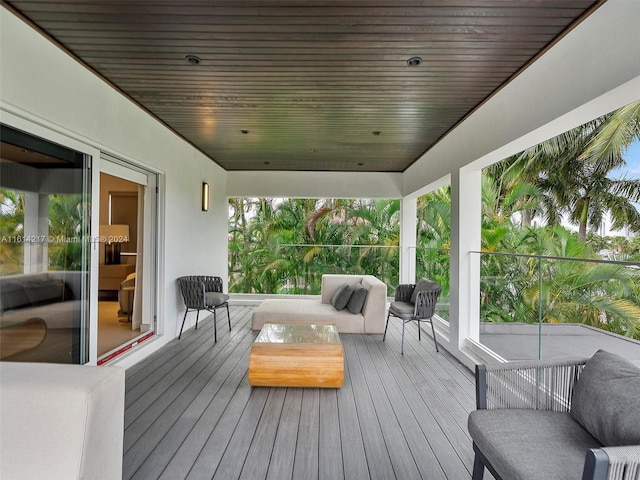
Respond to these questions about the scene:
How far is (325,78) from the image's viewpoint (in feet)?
8.98

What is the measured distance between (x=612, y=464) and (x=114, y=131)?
3.88 metres

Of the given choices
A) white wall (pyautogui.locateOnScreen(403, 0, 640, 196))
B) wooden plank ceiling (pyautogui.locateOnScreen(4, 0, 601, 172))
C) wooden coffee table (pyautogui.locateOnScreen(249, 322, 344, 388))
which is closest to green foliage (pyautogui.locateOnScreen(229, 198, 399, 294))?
wooden plank ceiling (pyautogui.locateOnScreen(4, 0, 601, 172))

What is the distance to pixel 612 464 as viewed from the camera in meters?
0.99

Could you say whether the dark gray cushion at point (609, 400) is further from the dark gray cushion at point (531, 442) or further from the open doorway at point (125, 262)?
the open doorway at point (125, 262)

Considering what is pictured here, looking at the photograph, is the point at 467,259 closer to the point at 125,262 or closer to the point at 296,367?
the point at 296,367

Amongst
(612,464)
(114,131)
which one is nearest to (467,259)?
(612,464)

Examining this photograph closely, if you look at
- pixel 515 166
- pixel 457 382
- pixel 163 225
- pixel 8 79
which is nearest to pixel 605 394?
pixel 457 382

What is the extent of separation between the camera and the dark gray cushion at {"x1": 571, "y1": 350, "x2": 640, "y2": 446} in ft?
4.22

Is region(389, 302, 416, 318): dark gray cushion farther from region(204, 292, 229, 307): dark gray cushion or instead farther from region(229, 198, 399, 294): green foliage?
region(229, 198, 399, 294): green foliage

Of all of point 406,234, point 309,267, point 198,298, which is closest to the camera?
point 198,298

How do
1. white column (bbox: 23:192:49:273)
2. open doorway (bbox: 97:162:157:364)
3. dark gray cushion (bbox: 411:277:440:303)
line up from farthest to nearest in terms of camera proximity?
1. dark gray cushion (bbox: 411:277:440:303)
2. open doorway (bbox: 97:162:157:364)
3. white column (bbox: 23:192:49:273)

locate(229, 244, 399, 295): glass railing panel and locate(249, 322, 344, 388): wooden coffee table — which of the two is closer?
locate(249, 322, 344, 388): wooden coffee table

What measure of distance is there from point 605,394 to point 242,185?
20.0ft

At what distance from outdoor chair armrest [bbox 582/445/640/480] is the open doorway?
140 inches
